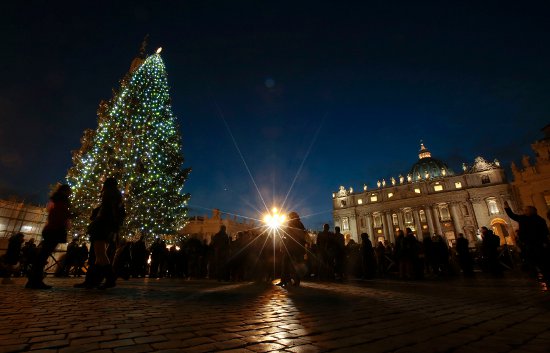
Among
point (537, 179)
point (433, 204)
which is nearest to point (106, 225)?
point (537, 179)

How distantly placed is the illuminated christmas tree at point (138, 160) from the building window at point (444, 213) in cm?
6819

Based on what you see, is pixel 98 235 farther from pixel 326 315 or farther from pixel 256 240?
pixel 256 240

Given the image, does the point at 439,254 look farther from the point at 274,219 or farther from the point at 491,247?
the point at 274,219

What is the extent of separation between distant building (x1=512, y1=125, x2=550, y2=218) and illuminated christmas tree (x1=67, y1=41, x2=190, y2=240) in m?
46.7

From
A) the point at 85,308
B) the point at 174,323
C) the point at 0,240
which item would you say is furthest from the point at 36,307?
the point at 0,240

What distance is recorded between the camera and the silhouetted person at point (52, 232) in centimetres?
587

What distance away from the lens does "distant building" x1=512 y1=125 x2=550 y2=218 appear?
3844cm

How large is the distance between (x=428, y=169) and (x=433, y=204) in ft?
59.9

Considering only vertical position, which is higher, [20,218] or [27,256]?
[20,218]

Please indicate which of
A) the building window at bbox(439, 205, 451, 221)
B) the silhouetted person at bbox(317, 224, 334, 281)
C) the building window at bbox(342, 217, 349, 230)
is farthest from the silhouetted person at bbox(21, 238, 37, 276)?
the building window at bbox(439, 205, 451, 221)

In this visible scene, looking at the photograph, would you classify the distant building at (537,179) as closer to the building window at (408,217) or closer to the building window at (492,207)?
the building window at (492,207)

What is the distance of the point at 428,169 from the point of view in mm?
82562

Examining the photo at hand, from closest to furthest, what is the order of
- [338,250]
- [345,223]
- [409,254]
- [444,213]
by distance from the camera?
[409,254], [338,250], [444,213], [345,223]

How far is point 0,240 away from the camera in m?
23.9
